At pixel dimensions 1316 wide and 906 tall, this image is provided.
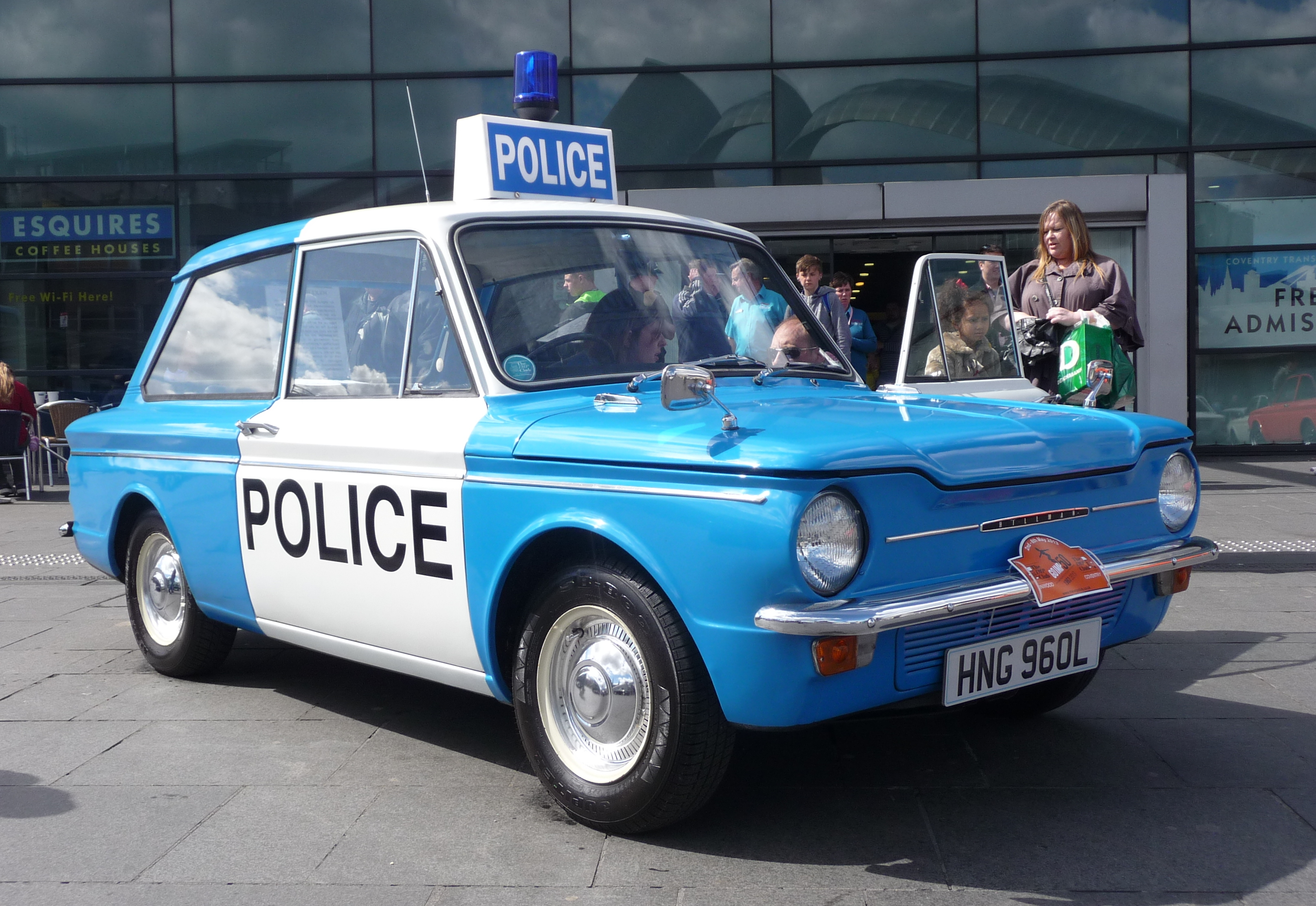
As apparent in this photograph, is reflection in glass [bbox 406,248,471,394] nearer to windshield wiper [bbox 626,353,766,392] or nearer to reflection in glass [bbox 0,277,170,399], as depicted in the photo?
windshield wiper [bbox 626,353,766,392]

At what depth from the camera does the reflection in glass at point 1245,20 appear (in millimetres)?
14172

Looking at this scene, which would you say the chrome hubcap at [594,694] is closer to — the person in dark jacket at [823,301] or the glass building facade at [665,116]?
the person in dark jacket at [823,301]

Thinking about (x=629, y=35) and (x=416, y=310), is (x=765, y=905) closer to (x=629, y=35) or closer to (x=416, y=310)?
(x=416, y=310)

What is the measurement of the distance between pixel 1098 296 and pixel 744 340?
2466 mm

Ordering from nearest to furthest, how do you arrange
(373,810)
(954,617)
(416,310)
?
(954,617) < (373,810) < (416,310)

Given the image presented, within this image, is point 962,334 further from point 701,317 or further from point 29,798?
point 29,798

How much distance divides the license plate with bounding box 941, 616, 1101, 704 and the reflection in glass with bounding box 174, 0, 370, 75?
526 inches

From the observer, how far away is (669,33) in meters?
14.7

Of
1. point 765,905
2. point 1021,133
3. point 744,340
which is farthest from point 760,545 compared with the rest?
point 1021,133

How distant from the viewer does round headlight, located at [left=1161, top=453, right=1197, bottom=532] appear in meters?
3.77

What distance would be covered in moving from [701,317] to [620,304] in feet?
1.02

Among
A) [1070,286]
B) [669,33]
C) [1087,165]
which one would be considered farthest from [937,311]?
[669,33]

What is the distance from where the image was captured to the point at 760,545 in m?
2.85

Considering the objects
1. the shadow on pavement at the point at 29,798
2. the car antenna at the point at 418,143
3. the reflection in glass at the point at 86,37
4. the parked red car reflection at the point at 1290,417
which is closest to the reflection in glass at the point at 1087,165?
A: the parked red car reflection at the point at 1290,417
